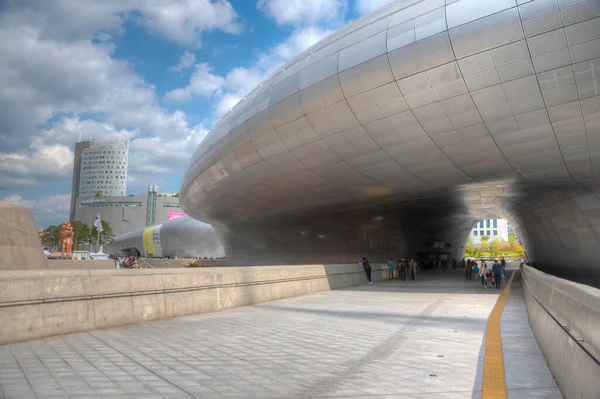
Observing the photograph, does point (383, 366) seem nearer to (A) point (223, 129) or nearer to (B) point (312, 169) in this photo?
(B) point (312, 169)

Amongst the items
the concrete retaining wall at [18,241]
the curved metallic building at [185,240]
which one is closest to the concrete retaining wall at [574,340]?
the concrete retaining wall at [18,241]

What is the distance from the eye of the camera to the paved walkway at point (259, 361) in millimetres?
3727

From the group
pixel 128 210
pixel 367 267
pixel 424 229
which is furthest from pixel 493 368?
pixel 128 210

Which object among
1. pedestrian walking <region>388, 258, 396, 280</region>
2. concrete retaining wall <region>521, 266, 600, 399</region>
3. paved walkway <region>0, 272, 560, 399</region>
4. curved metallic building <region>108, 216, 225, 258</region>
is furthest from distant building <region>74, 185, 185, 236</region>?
concrete retaining wall <region>521, 266, 600, 399</region>

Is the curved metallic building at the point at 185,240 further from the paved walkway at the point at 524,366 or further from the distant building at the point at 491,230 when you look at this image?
the distant building at the point at 491,230

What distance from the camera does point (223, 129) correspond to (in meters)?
23.5

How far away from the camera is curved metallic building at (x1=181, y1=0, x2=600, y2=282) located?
476 inches

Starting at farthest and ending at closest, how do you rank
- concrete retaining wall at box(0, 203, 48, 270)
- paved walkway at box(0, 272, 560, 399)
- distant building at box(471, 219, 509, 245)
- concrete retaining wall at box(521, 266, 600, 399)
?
distant building at box(471, 219, 509, 245) < concrete retaining wall at box(0, 203, 48, 270) < paved walkway at box(0, 272, 560, 399) < concrete retaining wall at box(521, 266, 600, 399)

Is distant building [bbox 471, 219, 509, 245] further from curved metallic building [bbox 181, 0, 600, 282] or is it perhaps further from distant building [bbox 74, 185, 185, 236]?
curved metallic building [bbox 181, 0, 600, 282]

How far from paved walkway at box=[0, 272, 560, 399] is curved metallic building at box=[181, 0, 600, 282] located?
8.00 m

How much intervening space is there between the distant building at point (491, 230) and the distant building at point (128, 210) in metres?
114

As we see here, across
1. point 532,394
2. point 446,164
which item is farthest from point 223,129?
point 532,394

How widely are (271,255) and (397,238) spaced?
11.1 metres

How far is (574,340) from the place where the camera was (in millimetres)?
3449
